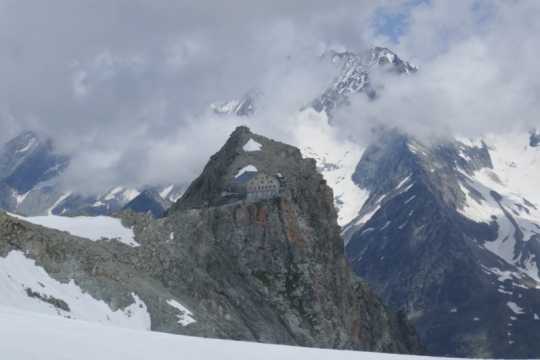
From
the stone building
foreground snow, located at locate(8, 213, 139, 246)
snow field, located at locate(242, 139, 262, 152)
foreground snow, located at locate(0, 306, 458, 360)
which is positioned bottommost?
foreground snow, located at locate(0, 306, 458, 360)

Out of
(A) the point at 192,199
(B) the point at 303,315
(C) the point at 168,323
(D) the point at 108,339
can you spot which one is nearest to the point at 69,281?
(C) the point at 168,323

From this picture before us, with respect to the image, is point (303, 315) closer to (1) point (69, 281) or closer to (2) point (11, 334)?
(1) point (69, 281)

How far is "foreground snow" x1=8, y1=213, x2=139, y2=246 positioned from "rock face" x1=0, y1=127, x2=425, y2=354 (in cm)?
190

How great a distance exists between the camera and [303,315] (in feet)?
476

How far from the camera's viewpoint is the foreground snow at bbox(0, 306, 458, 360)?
36.3 metres

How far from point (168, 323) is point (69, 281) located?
16441 mm

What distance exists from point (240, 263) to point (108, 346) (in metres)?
107

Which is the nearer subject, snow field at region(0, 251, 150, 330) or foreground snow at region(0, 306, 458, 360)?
foreground snow at region(0, 306, 458, 360)

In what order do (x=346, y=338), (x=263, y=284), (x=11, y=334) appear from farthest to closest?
(x=346, y=338) < (x=263, y=284) < (x=11, y=334)

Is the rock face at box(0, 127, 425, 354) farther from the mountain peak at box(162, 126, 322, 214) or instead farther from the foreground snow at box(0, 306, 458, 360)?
the foreground snow at box(0, 306, 458, 360)

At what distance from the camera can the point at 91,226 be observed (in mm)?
115625

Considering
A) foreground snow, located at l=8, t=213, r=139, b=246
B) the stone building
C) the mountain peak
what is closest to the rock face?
the mountain peak

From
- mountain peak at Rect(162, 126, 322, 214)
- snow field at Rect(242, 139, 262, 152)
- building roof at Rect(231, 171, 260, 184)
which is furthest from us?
snow field at Rect(242, 139, 262, 152)

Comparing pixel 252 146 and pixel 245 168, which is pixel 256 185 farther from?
pixel 252 146
